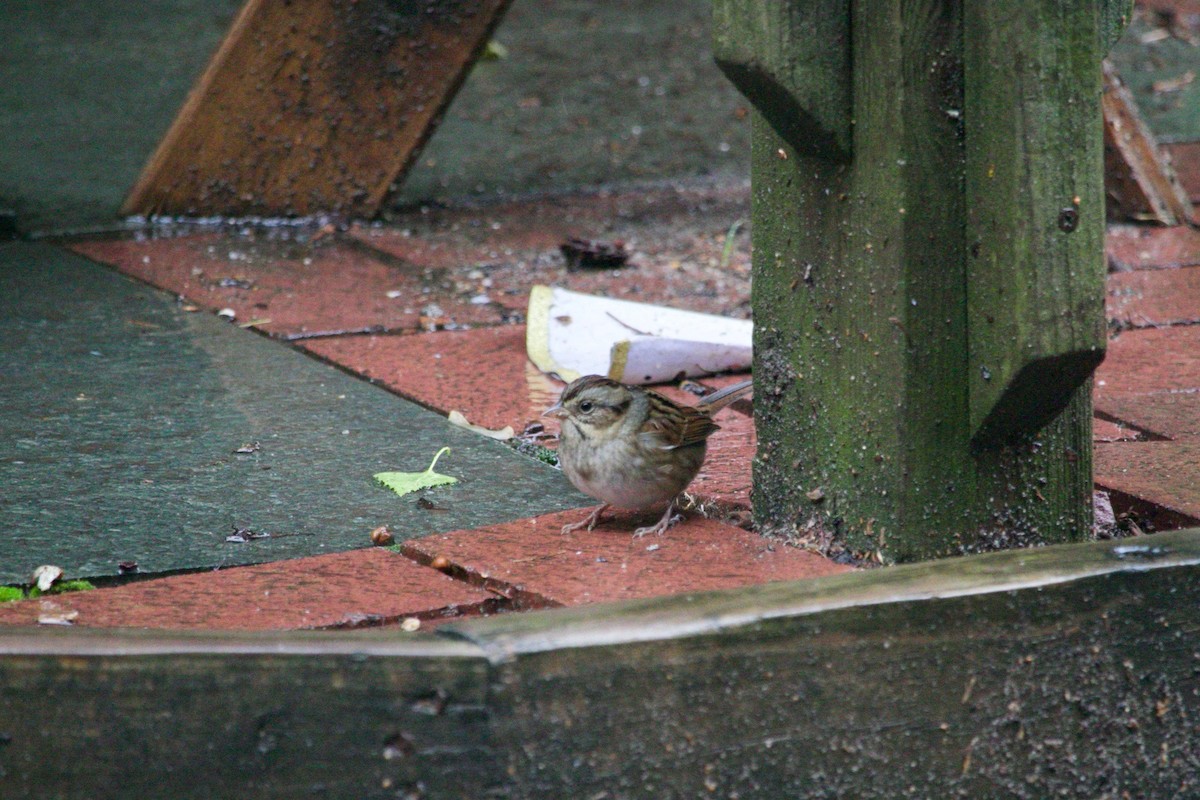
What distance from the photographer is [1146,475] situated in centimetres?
349

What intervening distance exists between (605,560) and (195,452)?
1213 millimetres

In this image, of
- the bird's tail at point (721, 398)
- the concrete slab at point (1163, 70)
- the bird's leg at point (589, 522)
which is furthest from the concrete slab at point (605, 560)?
the concrete slab at point (1163, 70)

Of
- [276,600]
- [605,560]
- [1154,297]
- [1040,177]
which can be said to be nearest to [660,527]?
[605,560]

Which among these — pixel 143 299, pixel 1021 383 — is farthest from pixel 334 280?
pixel 1021 383

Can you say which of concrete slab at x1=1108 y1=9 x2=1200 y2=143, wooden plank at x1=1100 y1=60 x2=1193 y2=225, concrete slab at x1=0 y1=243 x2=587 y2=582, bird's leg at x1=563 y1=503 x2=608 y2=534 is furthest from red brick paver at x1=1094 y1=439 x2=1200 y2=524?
concrete slab at x1=1108 y1=9 x2=1200 y2=143

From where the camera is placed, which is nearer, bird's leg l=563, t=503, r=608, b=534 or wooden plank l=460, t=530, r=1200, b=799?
wooden plank l=460, t=530, r=1200, b=799

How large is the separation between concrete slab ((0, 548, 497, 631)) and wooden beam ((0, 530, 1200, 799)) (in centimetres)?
43

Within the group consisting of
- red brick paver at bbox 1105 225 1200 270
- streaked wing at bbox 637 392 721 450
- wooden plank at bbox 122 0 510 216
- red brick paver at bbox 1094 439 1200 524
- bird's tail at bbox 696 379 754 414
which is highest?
wooden plank at bbox 122 0 510 216

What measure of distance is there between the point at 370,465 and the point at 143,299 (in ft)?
5.92

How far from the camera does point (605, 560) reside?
Result: 3.11 metres

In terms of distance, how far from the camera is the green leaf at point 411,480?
3.58 m

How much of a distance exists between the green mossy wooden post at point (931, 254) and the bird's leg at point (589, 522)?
0.52 meters

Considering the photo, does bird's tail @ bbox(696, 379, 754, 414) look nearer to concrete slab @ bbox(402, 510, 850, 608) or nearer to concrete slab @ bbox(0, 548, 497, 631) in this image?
concrete slab @ bbox(402, 510, 850, 608)

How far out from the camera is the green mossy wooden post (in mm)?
2486
